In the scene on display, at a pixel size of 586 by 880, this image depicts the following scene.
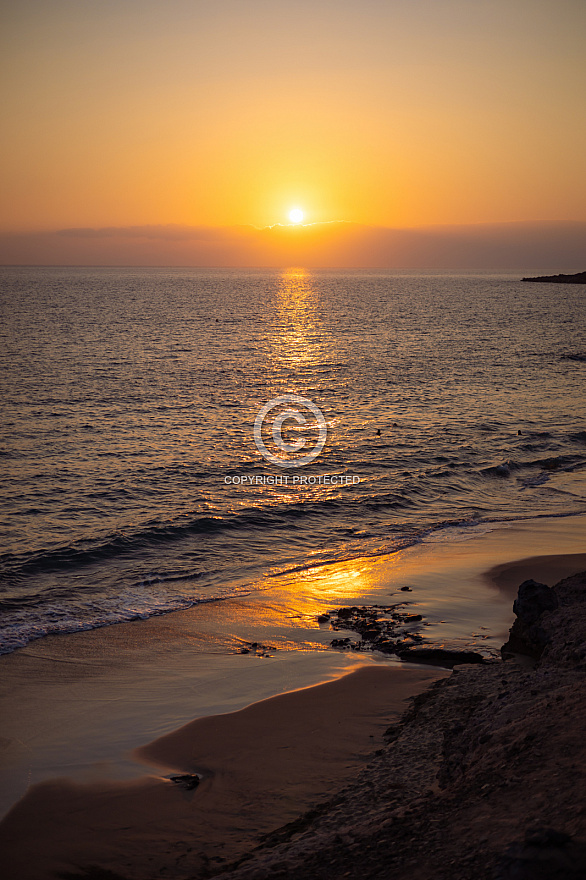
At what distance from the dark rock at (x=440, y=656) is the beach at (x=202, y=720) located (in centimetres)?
35

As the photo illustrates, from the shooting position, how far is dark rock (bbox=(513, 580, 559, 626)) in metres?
11.7

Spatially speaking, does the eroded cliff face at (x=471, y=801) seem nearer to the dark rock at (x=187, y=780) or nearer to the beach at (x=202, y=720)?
the beach at (x=202, y=720)

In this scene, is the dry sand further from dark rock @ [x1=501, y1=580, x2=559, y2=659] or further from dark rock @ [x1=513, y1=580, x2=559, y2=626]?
dark rock @ [x1=513, y1=580, x2=559, y2=626]

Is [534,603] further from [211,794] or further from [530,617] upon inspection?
[211,794]

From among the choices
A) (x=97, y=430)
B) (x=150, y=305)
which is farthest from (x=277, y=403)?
(x=150, y=305)

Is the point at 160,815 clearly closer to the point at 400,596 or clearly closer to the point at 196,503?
the point at 400,596

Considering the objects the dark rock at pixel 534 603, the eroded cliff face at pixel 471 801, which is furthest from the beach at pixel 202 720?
the dark rock at pixel 534 603

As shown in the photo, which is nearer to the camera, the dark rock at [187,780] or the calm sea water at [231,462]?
the dark rock at [187,780]

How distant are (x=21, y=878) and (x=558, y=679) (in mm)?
7607

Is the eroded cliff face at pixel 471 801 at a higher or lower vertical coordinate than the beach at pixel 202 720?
higher

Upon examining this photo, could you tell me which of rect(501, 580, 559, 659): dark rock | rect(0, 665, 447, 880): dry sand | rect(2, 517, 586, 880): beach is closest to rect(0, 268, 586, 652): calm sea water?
rect(2, 517, 586, 880): beach

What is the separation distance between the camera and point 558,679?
9.19m

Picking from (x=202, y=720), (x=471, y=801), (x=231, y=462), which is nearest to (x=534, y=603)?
(x=471, y=801)

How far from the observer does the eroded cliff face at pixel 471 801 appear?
5.94m
